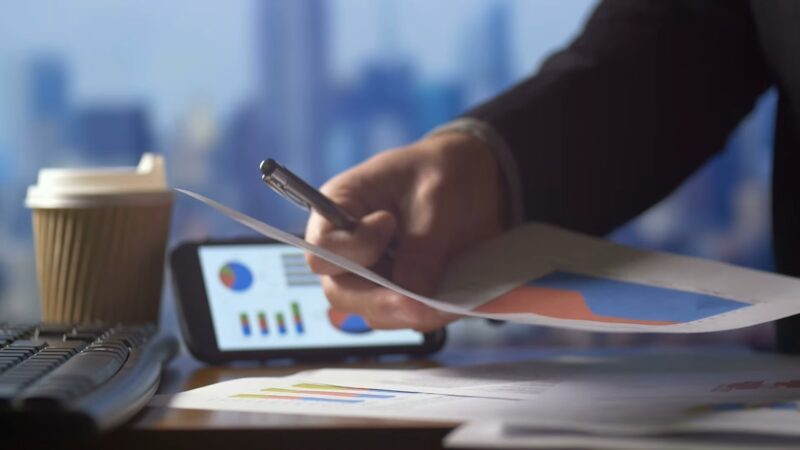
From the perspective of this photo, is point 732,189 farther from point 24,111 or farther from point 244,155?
point 24,111

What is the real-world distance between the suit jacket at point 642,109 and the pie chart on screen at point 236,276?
22cm

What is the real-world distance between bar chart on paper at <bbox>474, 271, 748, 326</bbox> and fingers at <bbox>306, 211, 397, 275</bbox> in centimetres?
10

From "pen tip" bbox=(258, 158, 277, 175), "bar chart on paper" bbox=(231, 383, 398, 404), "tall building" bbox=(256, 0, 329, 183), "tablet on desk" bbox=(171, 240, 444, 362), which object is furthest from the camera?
"tall building" bbox=(256, 0, 329, 183)

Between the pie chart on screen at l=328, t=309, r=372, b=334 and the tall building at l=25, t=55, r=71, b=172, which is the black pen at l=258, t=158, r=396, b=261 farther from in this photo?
the tall building at l=25, t=55, r=71, b=172

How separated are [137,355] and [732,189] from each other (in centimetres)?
81

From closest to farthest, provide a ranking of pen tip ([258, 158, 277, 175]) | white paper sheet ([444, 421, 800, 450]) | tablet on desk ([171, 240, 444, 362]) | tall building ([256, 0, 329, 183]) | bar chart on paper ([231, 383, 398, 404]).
→ white paper sheet ([444, 421, 800, 450]), bar chart on paper ([231, 383, 398, 404]), pen tip ([258, 158, 277, 175]), tablet on desk ([171, 240, 444, 362]), tall building ([256, 0, 329, 183])

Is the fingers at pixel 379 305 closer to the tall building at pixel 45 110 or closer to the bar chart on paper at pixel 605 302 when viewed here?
the bar chart on paper at pixel 605 302

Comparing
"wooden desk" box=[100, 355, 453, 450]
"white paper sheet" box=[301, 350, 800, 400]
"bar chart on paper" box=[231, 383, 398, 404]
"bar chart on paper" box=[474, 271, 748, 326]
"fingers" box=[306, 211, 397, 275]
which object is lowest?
"white paper sheet" box=[301, 350, 800, 400]

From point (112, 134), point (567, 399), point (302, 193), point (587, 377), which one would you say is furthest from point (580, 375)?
point (112, 134)

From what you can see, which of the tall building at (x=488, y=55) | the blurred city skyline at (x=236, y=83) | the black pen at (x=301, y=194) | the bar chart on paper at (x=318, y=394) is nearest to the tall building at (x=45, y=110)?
the blurred city skyline at (x=236, y=83)

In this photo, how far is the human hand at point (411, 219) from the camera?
2.07 ft

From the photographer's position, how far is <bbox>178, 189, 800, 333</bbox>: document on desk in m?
0.53

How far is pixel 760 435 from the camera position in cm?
38

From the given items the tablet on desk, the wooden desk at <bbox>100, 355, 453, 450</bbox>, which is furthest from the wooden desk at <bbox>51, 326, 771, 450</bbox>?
the tablet on desk
